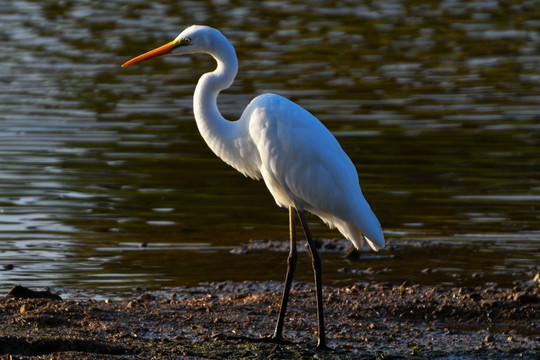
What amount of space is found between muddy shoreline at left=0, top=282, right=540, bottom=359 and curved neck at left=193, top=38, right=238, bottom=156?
1.14 metres

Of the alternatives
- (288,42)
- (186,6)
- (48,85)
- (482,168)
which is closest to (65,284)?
(482,168)

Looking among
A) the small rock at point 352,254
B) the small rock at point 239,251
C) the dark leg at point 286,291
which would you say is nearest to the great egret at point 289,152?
the dark leg at point 286,291

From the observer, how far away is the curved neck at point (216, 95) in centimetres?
657

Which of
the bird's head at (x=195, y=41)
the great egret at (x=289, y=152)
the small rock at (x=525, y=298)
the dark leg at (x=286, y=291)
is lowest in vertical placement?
the small rock at (x=525, y=298)

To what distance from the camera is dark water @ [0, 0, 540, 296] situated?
8336 millimetres

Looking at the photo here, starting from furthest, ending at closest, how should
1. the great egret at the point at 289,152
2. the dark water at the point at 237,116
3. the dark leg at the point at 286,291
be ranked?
1. the dark water at the point at 237,116
2. the great egret at the point at 289,152
3. the dark leg at the point at 286,291

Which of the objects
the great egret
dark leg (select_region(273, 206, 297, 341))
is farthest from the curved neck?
dark leg (select_region(273, 206, 297, 341))

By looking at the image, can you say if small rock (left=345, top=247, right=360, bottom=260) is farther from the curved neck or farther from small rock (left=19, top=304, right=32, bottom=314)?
small rock (left=19, top=304, right=32, bottom=314)

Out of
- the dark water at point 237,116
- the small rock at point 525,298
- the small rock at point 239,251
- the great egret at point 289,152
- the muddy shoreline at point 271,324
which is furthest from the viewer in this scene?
the small rock at point 239,251

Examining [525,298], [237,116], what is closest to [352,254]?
[525,298]

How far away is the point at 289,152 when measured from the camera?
20.7 feet

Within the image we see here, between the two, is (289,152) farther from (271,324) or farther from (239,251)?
(239,251)

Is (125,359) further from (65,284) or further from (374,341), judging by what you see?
(65,284)

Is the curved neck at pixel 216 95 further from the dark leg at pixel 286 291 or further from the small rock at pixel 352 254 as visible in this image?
the small rock at pixel 352 254
